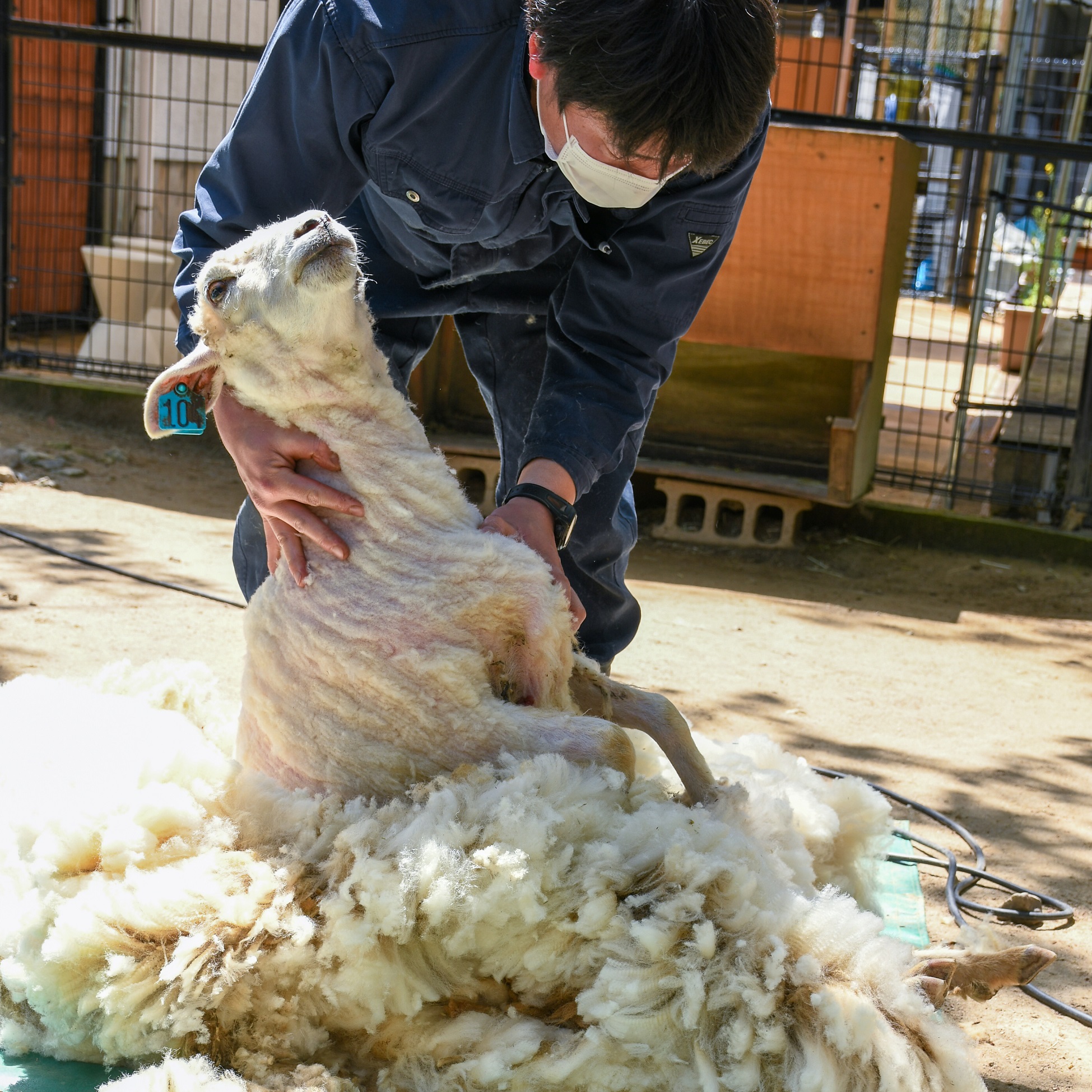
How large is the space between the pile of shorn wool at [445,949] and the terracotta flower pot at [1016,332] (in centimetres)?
630

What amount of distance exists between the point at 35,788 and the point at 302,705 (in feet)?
1.38

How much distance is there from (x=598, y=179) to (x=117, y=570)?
2.97 m

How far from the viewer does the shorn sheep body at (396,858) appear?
5.19 feet

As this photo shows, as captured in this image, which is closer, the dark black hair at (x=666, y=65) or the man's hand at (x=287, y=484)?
the dark black hair at (x=666, y=65)

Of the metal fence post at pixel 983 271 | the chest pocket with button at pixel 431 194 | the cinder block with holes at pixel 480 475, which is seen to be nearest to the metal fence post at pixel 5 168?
the cinder block with holes at pixel 480 475

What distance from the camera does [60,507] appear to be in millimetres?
5285

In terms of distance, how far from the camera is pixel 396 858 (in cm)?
170

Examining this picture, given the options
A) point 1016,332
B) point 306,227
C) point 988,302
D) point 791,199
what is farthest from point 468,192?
point 1016,332

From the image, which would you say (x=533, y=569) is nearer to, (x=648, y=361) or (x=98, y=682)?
(x=648, y=361)

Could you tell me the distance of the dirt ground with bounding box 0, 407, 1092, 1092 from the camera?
279 centimetres

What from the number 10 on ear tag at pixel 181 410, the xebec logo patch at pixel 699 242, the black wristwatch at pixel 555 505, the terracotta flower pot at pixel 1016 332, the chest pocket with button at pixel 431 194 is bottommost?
the black wristwatch at pixel 555 505

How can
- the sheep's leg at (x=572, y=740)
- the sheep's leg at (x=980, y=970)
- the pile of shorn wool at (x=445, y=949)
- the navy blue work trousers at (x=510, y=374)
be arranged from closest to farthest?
the pile of shorn wool at (x=445, y=949), the sheep's leg at (x=980, y=970), the sheep's leg at (x=572, y=740), the navy blue work trousers at (x=510, y=374)

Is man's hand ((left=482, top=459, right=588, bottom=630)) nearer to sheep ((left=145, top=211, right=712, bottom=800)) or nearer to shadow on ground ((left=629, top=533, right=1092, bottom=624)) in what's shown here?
sheep ((left=145, top=211, right=712, bottom=800))

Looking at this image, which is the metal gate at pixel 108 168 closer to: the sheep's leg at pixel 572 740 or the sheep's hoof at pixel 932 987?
the sheep's leg at pixel 572 740
